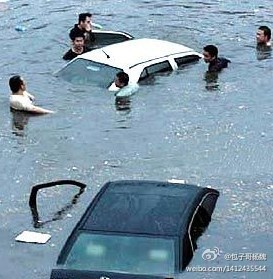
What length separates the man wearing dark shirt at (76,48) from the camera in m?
20.9

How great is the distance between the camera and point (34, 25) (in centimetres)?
2491

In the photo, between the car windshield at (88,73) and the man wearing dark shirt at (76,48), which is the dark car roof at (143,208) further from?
the man wearing dark shirt at (76,48)

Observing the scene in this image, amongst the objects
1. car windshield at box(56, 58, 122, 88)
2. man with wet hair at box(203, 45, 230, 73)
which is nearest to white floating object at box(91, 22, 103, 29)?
car windshield at box(56, 58, 122, 88)

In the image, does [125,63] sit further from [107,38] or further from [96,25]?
[96,25]

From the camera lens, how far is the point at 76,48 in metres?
21.0

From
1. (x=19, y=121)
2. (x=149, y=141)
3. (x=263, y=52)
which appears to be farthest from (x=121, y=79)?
(x=263, y=52)

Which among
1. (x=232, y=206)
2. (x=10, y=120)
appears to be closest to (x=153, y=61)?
(x=10, y=120)

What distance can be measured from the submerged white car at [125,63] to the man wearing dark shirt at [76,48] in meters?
1.15

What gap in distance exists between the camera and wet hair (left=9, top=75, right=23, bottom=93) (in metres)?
17.9

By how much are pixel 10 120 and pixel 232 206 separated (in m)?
5.78

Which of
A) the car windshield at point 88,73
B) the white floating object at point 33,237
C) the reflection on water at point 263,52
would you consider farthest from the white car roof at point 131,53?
the white floating object at point 33,237

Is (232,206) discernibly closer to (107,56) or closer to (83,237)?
(83,237)

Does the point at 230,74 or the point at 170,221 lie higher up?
the point at 170,221

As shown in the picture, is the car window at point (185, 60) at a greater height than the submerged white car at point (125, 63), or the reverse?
the submerged white car at point (125, 63)
